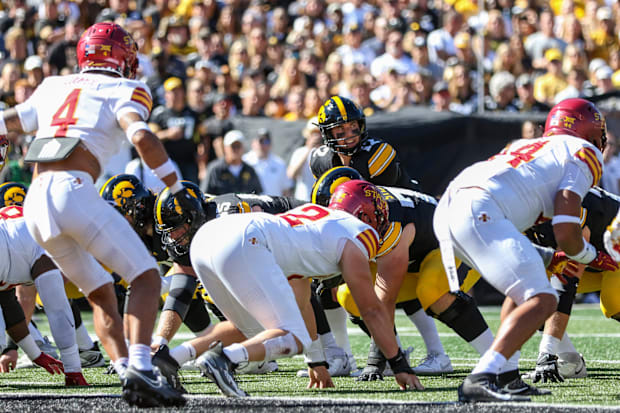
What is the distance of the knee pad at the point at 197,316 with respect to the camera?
632 centimetres

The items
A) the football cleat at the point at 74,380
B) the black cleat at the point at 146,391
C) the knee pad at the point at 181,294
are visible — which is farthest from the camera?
the knee pad at the point at 181,294

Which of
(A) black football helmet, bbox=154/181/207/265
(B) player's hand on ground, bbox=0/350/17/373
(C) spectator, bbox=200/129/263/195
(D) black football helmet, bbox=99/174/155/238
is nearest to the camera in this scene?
(A) black football helmet, bbox=154/181/207/265

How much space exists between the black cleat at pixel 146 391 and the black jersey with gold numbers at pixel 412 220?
1.82 metres

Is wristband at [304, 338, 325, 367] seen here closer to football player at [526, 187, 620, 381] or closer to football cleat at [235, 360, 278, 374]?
football cleat at [235, 360, 278, 374]

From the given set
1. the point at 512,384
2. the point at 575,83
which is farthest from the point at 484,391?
the point at 575,83

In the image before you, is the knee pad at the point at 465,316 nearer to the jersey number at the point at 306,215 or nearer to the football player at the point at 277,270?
the football player at the point at 277,270

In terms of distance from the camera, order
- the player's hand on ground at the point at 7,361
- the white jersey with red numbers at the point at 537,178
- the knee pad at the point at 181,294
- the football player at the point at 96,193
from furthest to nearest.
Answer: the player's hand on ground at the point at 7,361 → the knee pad at the point at 181,294 → the white jersey with red numbers at the point at 537,178 → the football player at the point at 96,193

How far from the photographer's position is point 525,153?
4.83 meters

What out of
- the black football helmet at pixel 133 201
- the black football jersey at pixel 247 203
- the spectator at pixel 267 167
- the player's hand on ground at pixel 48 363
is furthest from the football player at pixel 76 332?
the spectator at pixel 267 167

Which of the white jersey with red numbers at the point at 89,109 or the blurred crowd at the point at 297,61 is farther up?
the white jersey with red numbers at the point at 89,109

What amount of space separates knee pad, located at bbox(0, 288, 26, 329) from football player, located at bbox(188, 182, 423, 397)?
5.36 feet

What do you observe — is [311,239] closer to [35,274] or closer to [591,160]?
[591,160]

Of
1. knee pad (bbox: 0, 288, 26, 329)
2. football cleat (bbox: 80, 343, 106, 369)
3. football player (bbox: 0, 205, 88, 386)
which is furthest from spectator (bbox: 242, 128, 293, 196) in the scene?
football player (bbox: 0, 205, 88, 386)

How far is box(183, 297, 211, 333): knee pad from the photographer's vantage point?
6.32m
